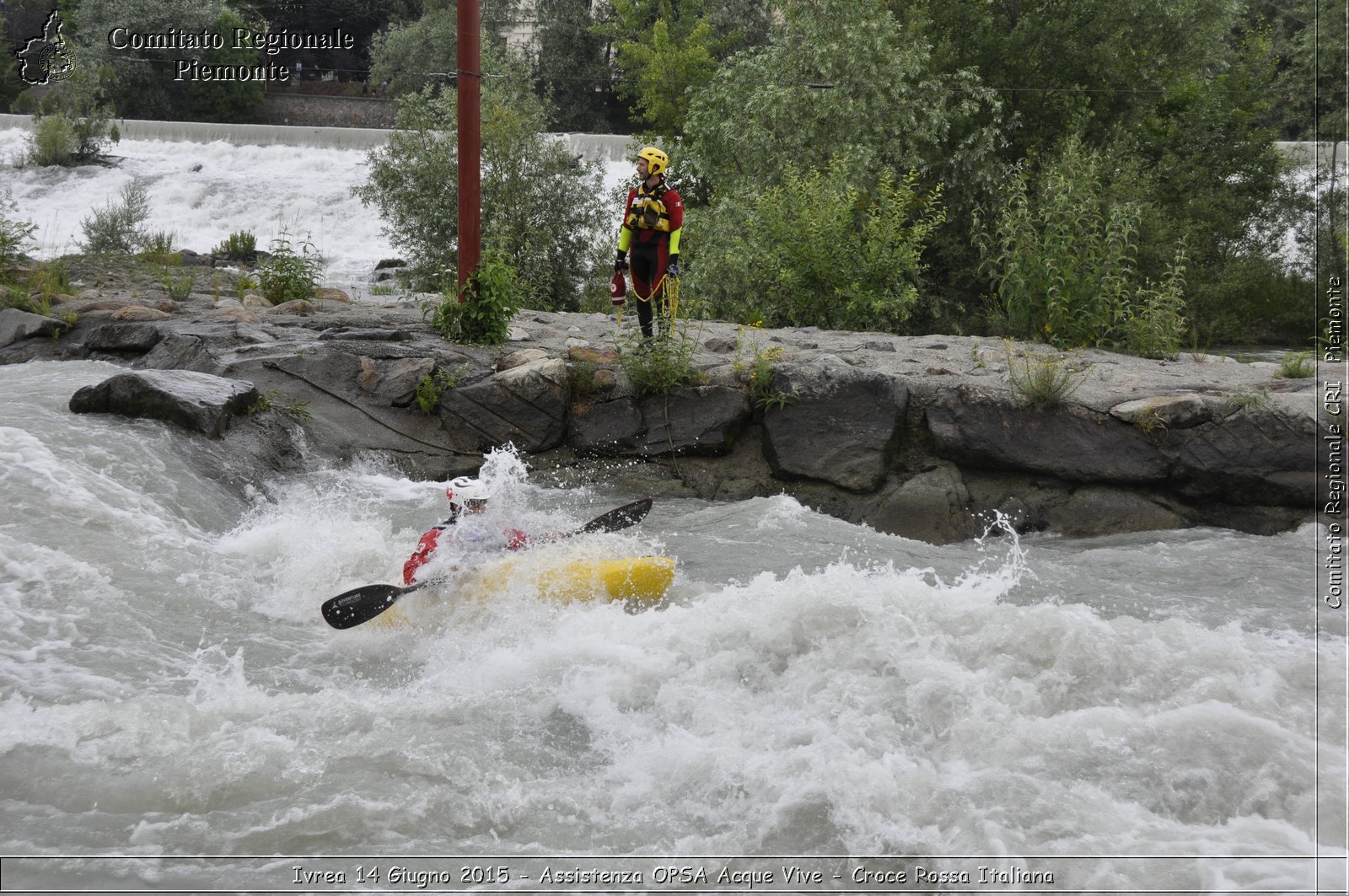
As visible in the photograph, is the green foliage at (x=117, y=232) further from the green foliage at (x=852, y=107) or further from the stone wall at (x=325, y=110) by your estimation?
the stone wall at (x=325, y=110)

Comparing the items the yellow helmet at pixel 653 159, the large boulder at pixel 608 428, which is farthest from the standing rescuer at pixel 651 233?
the large boulder at pixel 608 428

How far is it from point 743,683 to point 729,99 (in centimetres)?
1176

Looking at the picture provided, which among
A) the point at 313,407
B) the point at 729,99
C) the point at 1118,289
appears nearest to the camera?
the point at 313,407

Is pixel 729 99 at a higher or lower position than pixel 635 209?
higher

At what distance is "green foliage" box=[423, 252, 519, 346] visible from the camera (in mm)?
8445

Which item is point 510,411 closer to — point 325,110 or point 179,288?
point 179,288

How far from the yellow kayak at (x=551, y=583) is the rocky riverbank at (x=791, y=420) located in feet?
7.10

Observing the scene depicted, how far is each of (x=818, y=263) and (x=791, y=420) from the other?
141 inches

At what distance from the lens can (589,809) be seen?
3.54 m

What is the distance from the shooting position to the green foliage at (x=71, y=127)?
74.6 ft

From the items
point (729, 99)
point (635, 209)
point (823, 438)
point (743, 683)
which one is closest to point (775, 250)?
point (635, 209)

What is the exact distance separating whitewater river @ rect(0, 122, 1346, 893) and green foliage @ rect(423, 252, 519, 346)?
9.23 ft

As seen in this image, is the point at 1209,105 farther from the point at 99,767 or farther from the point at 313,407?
the point at 99,767

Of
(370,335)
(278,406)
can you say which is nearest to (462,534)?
(278,406)
